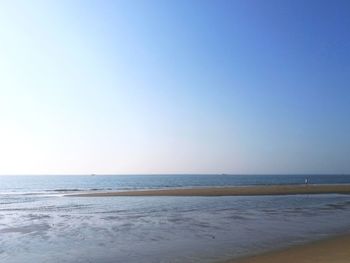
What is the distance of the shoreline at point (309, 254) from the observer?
13547 millimetres

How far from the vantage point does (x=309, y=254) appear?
47.8 ft

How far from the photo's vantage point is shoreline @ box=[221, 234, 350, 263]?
13.5m

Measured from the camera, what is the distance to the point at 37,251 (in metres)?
16.7

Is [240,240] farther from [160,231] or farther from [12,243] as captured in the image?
[12,243]

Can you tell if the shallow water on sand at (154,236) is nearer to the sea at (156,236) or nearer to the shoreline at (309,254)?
the sea at (156,236)

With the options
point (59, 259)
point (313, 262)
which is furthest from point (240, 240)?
point (59, 259)

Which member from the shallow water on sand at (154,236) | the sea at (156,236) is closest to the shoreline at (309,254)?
the sea at (156,236)

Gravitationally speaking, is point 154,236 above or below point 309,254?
below

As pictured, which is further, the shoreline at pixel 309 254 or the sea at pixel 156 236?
the sea at pixel 156 236

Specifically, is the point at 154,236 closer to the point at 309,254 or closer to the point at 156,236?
the point at 156,236

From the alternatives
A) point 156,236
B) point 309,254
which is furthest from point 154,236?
point 309,254

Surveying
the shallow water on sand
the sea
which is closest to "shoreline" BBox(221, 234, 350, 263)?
the sea

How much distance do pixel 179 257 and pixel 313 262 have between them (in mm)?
4488

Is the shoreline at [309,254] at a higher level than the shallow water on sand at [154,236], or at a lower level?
higher
